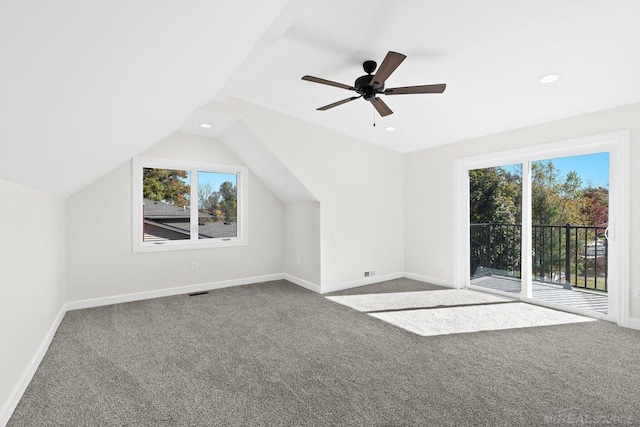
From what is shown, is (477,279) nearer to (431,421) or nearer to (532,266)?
(532,266)

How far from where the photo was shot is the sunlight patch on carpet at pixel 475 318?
3057 millimetres

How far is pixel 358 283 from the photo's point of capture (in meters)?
4.74

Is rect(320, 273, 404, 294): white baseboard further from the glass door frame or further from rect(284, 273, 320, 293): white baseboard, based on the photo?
the glass door frame

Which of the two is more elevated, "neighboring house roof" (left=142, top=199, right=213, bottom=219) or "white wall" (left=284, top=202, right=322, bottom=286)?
"neighboring house roof" (left=142, top=199, right=213, bottom=219)

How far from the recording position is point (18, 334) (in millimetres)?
1977

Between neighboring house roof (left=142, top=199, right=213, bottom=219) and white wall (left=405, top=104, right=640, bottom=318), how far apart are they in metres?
3.61

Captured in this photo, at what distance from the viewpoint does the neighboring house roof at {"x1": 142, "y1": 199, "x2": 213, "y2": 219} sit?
4246mm

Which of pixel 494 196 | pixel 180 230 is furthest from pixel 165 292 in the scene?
pixel 494 196

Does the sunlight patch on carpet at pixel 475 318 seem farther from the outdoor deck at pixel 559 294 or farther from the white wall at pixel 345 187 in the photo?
the white wall at pixel 345 187

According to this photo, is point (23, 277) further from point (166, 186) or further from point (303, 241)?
point (303, 241)

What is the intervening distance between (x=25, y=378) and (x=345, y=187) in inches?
150

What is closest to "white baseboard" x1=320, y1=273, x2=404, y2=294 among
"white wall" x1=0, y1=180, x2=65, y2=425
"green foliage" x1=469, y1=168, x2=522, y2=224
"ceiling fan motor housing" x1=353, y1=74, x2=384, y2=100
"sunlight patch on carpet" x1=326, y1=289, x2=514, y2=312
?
"sunlight patch on carpet" x1=326, y1=289, x2=514, y2=312

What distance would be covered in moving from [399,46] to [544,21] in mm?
942

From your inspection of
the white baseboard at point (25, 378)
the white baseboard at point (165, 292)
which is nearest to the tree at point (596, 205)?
the white baseboard at point (165, 292)
